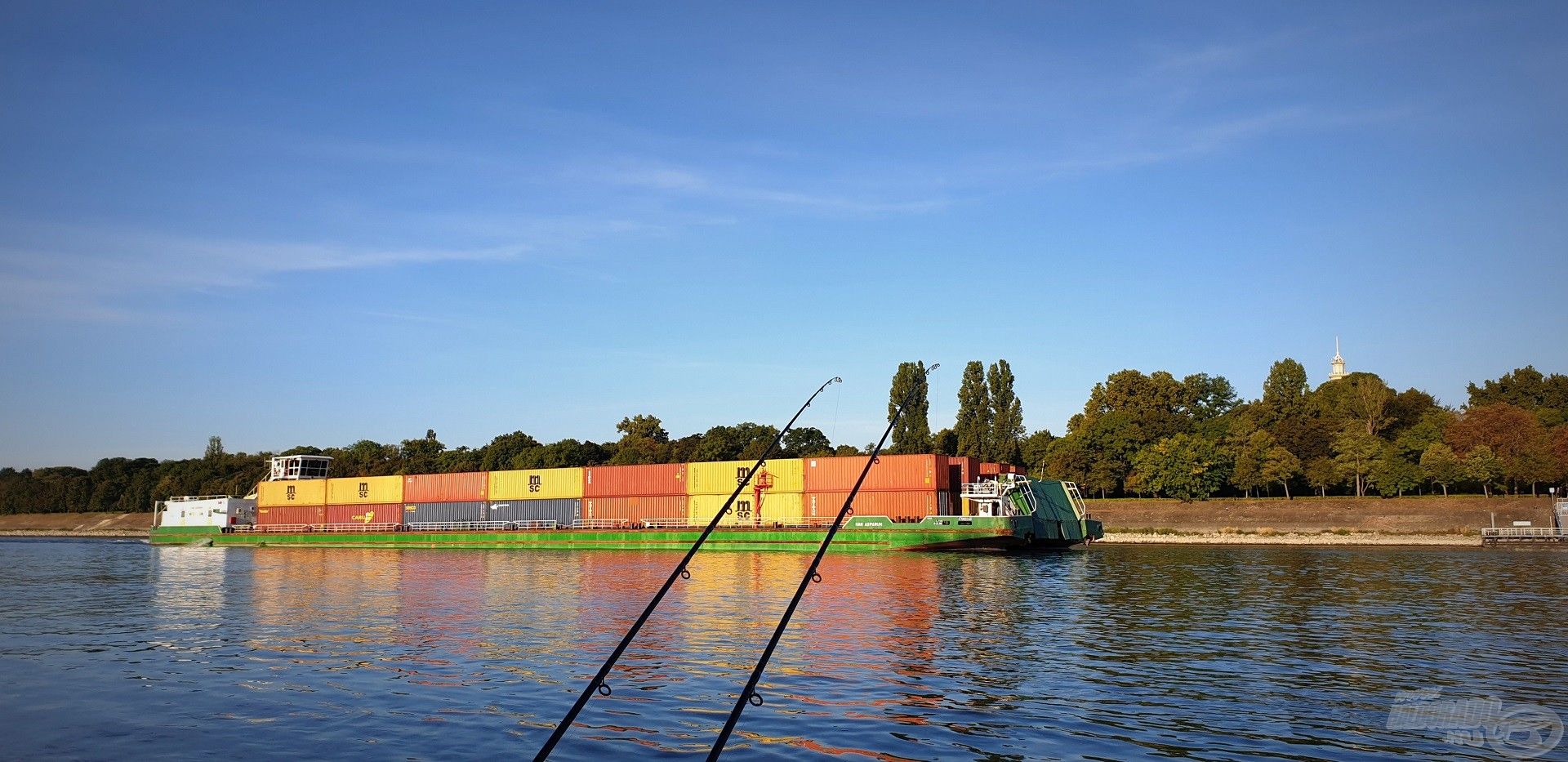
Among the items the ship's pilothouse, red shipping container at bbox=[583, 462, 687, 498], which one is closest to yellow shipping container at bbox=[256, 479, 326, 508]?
red shipping container at bbox=[583, 462, 687, 498]

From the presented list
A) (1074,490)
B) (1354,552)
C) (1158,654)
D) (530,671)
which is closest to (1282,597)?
(1158,654)

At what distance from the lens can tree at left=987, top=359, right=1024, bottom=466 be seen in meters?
107

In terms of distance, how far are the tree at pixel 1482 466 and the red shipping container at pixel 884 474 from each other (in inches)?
2015

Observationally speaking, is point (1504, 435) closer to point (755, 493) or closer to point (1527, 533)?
point (1527, 533)

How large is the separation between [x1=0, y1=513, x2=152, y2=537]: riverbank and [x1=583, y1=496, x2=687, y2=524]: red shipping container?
108 m

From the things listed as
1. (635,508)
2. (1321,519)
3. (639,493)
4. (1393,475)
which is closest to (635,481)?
(639,493)

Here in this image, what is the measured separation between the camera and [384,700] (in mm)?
17609

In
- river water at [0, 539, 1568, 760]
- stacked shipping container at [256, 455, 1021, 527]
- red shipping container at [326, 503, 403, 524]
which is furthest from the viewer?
red shipping container at [326, 503, 403, 524]

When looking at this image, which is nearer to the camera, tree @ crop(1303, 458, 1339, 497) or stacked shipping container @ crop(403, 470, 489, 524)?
stacked shipping container @ crop(403, 470, 489, 524)

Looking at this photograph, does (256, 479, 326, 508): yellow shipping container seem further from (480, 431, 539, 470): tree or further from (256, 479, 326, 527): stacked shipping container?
(480, 431, 539, 470): tree

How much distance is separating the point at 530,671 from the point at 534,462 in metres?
124

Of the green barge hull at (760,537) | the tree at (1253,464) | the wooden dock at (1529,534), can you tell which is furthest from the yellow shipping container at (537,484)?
the wooden dock at (1529,534)

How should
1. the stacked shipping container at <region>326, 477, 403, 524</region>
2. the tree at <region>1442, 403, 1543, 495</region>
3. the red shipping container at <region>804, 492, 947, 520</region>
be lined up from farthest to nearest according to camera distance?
the stacked shipping container at <region>326, 477, 403, 524</region>
the tree at <region>1442, 403, 1543, 495</region>
the red shipping container at <region>804, 492, 947, 520</region>

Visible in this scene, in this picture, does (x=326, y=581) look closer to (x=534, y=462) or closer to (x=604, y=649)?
(x=604, y=649)
